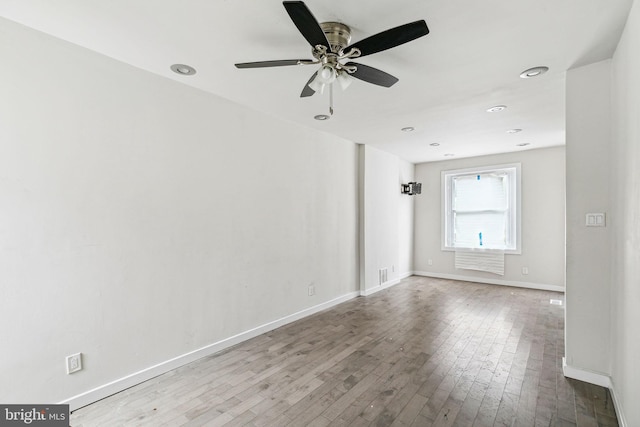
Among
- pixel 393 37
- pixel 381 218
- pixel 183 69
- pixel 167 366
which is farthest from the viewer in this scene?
pixel 381 218

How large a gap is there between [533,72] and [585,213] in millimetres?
1198

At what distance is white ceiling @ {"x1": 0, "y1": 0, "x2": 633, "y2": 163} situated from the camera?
1.71 metres

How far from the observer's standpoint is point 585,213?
7.71ft

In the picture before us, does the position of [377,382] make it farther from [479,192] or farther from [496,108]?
[479,192]

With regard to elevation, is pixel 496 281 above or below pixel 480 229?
below

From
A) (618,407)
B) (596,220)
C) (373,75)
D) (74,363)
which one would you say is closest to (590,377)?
(618,407)

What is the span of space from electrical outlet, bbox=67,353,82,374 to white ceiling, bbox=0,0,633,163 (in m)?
2.14

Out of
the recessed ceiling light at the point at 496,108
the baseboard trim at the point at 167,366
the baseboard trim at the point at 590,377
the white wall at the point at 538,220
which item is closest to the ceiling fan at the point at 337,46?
the recessed ceiling light at the point at 496,108

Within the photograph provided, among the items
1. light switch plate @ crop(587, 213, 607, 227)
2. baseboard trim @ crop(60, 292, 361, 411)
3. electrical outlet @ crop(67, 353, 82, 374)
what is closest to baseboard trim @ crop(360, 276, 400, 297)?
baseboard trim @ crop(60, 292, 361, 411)

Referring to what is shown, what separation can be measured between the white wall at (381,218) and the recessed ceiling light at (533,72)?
2.60 meters

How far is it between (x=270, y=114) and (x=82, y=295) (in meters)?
2.43

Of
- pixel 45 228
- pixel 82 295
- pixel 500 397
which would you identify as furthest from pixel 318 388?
pixel 45 228

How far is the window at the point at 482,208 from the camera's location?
5598 millimetres

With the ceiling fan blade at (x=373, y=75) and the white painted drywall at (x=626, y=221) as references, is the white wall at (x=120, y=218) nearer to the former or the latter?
the ceiling fan blade at (x=373, y=75)
